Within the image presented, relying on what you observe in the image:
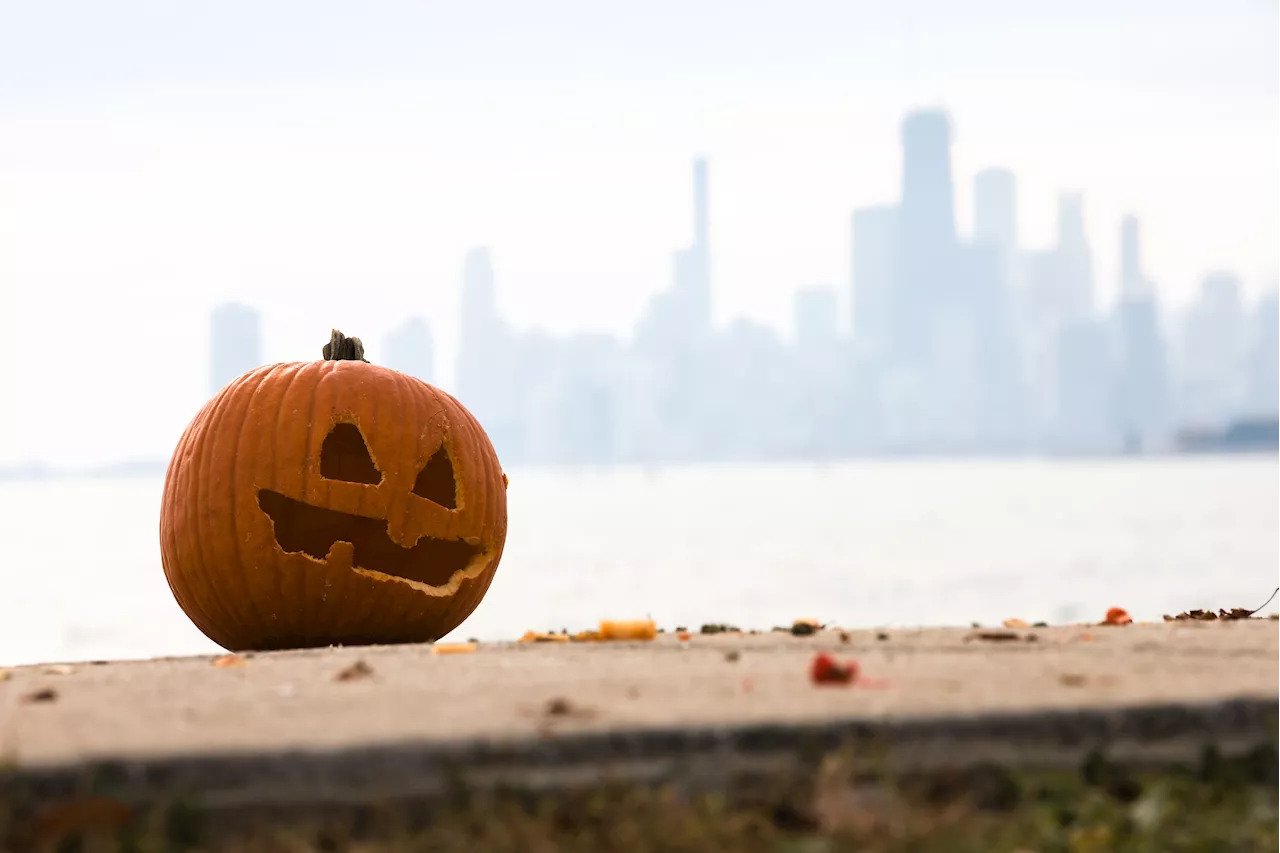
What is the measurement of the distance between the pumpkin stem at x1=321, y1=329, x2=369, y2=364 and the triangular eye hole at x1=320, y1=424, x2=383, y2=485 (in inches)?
31.8

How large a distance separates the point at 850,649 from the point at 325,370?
2.95 m

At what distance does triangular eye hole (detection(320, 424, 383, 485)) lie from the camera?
6746 mm

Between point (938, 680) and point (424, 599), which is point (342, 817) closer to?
point (938, 680)

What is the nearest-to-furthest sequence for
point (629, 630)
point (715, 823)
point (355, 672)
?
point (715, 823), point (355, 672), point (629, 630)

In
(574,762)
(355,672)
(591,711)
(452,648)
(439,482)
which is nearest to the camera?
(574,762)

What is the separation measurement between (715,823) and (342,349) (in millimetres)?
4593

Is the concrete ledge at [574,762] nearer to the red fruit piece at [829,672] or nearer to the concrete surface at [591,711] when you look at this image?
the concrete surface at [591,711]

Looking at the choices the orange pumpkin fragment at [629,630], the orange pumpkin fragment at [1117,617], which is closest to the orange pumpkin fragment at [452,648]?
the orange pumpkin fragment at [629,630]

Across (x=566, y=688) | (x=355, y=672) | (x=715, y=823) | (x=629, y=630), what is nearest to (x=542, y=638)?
(x=629, y=630)

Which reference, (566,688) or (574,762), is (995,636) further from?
(574,762)

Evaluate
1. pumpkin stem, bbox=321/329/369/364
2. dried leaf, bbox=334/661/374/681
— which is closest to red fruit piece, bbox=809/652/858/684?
dried leaf, bbox=334/661/374/681

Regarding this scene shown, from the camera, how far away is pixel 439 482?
6992 mm

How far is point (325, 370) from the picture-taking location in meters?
6.99

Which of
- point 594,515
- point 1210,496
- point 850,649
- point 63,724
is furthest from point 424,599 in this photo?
point 1210,496
